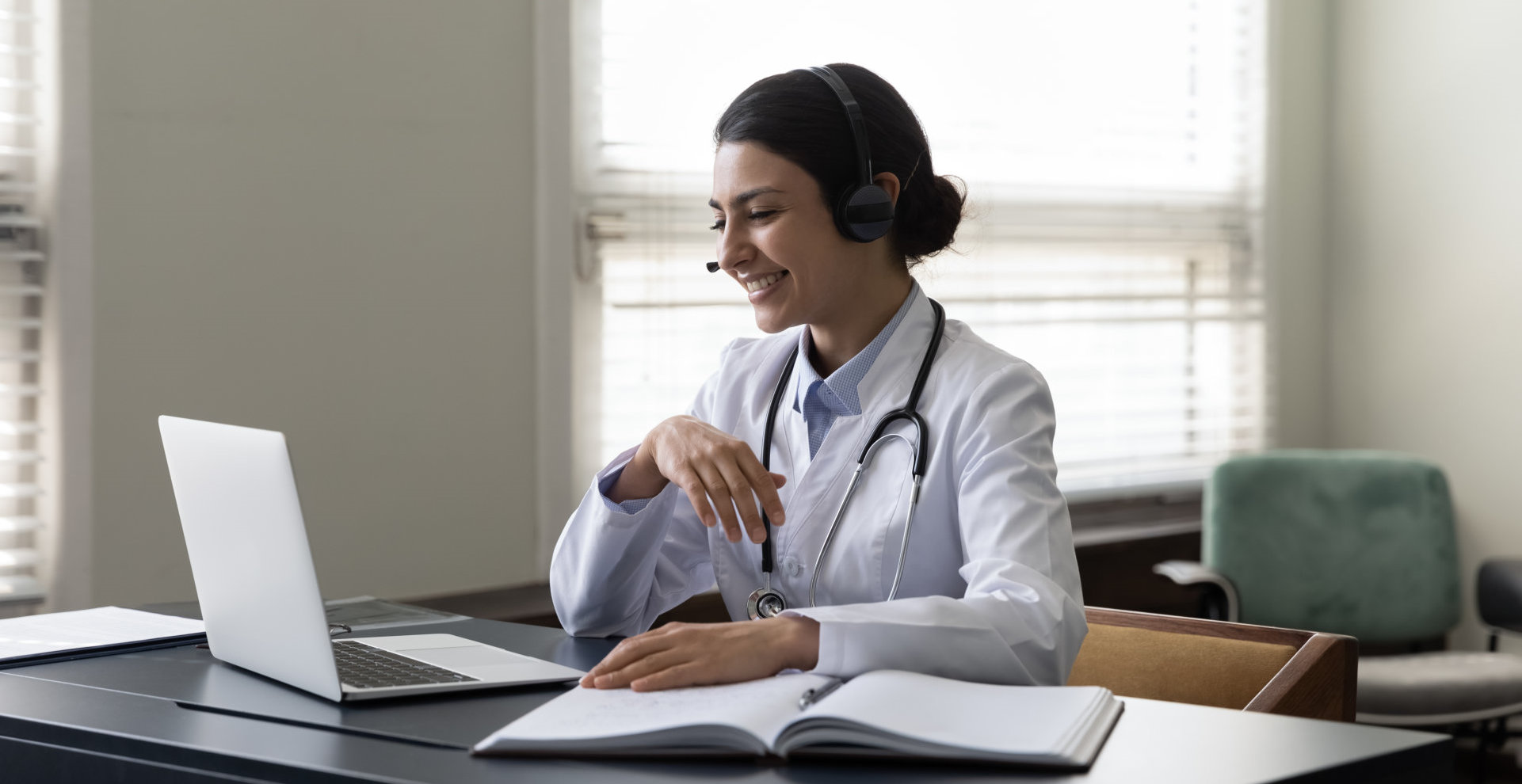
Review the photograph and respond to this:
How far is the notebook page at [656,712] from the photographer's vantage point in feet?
3.05

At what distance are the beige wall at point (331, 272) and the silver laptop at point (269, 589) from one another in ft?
3.11

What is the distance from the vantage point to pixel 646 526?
1.55m

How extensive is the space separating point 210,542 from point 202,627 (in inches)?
12.7

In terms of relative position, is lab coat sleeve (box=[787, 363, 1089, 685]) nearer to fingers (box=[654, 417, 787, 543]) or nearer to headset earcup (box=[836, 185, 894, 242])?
fingers (box=[654, 417, 787, 543])

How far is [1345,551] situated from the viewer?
321 cm

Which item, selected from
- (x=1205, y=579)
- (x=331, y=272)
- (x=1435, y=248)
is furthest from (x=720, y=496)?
(x=1435, y=248)

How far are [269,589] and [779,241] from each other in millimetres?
684

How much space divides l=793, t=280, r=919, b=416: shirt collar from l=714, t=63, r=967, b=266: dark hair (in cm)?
12

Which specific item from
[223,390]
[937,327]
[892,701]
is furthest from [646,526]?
[223,390]

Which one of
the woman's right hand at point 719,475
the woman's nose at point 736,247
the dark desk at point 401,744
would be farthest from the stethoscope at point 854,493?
the dark desk at point 401,744

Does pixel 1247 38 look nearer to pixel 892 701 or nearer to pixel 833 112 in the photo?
pixel 833 112

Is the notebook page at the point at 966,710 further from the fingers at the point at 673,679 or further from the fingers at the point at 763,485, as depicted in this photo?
the fingers at the point at 763,485

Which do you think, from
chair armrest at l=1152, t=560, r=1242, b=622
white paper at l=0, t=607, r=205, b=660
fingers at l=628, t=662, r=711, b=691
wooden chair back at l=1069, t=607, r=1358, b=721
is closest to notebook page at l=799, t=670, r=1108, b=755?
fingers at l=628, t=662, r=711, b=691

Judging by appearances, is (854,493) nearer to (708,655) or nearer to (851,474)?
(851,474)
